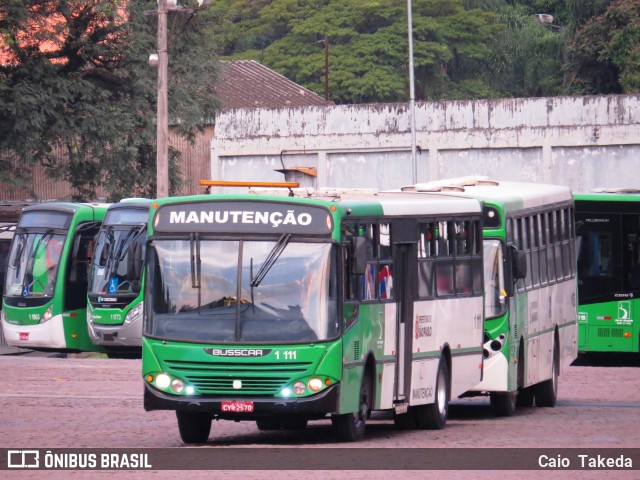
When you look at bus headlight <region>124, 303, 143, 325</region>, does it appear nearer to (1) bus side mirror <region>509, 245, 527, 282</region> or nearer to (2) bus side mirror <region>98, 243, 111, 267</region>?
(2) bus side mirror <region>98, 243, 111, 267</region>

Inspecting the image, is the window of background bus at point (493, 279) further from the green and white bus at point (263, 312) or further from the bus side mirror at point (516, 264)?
the green and white bus at point (263, 312)

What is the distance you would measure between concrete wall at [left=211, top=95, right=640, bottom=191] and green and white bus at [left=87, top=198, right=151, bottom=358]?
697 inches

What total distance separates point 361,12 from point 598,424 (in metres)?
57.5

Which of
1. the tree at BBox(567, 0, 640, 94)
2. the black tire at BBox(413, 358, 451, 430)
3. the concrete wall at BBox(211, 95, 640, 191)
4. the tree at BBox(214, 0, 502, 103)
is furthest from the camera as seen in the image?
the tree at BBox(214, 0, 502, 103)

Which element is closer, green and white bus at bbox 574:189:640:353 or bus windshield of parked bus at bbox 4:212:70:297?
green and white bus at bbox 574:189:640:353

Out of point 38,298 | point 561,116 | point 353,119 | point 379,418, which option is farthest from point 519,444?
point 353,119

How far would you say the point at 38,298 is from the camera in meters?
31.2

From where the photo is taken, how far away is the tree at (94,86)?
4066 cm

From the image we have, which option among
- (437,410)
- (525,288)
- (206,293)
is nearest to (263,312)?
(206,293)

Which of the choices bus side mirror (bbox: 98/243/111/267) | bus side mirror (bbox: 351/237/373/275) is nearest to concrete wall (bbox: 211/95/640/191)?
bus side mirror (bbox: 98/243/111/267)

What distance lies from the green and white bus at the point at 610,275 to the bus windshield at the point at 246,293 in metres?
15.3

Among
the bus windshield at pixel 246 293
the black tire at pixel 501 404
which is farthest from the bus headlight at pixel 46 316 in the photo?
→ the bus windshield at pixel 246 293

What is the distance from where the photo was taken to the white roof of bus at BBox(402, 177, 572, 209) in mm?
19391

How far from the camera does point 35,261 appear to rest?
1239 inches
